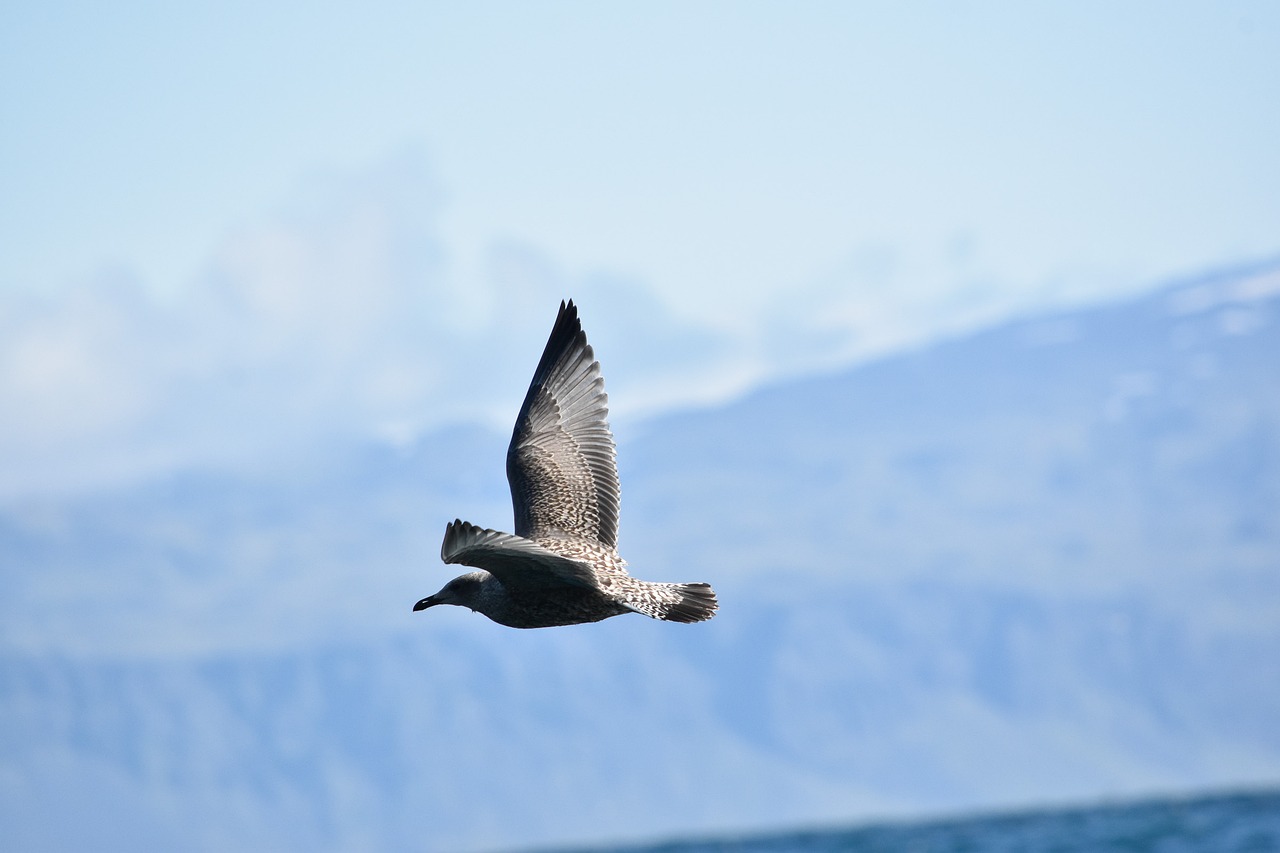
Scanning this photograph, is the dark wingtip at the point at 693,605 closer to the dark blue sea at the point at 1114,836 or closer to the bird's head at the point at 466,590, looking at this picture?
the bird's head at the point at 466,590

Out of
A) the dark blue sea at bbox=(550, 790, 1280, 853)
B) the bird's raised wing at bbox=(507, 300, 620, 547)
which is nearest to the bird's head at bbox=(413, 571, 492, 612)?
the bird's raised wing at bbox=(507, 300, 620, 547)

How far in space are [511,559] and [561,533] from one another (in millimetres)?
3205

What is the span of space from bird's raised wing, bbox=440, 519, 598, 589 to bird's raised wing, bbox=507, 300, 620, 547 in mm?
2892

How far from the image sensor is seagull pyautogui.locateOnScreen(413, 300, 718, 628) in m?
15.5

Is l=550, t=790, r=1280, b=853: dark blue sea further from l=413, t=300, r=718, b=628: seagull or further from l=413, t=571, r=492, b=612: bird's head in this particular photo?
l=413, t=571, r=492, b=612: bird's head

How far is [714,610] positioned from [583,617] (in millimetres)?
1033

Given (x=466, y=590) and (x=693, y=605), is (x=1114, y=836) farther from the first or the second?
(x=466, y=590)

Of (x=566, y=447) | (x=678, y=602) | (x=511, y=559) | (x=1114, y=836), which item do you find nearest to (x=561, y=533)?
(x=566, y=447)

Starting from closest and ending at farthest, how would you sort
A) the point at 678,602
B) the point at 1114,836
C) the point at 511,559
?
the point at 511,559 → the point at 678,602 → the point at 1114,836

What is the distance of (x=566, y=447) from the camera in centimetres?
1959

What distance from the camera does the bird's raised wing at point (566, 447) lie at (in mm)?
18906

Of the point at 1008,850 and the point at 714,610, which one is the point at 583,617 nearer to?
the point at 714,610

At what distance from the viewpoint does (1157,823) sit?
141875mm

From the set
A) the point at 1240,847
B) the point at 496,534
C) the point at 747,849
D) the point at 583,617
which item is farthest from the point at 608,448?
the point at 747,849
